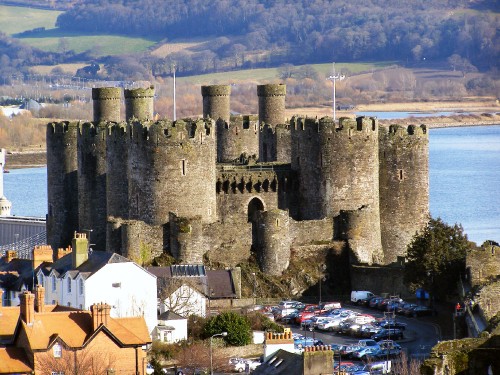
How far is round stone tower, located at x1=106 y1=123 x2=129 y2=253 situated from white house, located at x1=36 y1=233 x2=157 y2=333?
23.5 feet

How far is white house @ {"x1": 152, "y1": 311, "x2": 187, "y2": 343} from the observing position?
4044 cm

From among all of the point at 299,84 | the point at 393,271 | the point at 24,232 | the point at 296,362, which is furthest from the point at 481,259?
the point at 299,84

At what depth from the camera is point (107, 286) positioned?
40.7 meters

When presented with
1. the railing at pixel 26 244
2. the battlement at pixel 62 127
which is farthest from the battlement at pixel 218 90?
the railing at pixel 26 244

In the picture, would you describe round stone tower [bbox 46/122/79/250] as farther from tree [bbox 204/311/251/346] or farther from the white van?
tree [bbox 204/311/251/346]

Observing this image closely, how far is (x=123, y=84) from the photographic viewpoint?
19288 centimetres

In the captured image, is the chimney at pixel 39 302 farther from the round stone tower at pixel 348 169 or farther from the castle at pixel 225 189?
the round stone tower at pixel 348 169

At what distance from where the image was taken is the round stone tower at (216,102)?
56.8 metres

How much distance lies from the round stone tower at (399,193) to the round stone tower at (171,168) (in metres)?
5.61

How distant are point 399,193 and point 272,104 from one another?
A: 27.2 ft

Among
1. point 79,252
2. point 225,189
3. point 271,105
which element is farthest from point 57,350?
point 271,105

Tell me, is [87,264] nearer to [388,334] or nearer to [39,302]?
[39,302]

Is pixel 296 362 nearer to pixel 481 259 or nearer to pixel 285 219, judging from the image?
pixel 481 259

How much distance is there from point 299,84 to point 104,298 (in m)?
124
